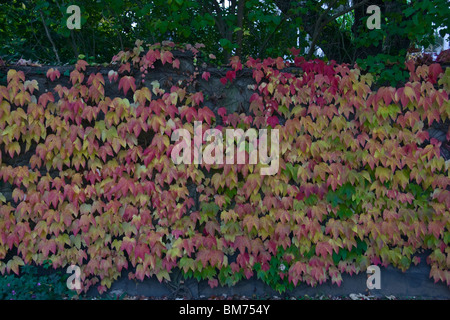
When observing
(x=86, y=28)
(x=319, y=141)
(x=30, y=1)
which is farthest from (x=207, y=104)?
(x=30, y=1)

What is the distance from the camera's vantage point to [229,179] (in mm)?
3441

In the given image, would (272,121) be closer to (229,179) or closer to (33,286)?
(229,179)

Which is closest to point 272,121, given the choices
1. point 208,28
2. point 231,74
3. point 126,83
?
point 231,74

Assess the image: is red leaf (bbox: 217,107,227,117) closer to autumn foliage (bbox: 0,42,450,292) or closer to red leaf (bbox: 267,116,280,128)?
autumn foliage (bbox: 0,42,450,292)

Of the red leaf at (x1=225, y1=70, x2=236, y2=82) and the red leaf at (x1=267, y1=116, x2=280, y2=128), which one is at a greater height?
the red leaf at (x1=225, y1=70, x2=236, y2=82)

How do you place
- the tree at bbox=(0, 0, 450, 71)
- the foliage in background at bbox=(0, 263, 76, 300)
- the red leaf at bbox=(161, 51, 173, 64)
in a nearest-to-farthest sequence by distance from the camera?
the foliage in background at bbox=(0, 263, 76, 300)
the red leaf at bbox=(161, 51, 173, 64)
the tree at bbox=(0, 0, 450, 71)

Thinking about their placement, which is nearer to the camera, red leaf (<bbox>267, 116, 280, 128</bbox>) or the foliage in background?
the foliage in background

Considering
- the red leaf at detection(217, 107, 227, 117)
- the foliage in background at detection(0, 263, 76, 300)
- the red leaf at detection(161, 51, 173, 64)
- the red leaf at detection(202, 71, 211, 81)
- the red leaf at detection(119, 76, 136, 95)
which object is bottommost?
the foliage in background at detection(0, 263, 76, 300)

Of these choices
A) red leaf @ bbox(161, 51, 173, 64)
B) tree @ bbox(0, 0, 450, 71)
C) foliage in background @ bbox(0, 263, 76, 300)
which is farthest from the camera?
tree @ bbox(0, 0, 450, 71)

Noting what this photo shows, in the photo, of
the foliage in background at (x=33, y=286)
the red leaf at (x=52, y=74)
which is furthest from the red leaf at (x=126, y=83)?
the foliage in background at (x=33, y=286)

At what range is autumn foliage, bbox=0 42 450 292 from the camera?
3396 millimetres

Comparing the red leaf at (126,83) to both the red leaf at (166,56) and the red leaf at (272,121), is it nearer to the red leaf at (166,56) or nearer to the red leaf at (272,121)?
the red leaf at (166,56)

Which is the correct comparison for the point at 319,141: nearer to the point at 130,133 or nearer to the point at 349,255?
the point at 349,255

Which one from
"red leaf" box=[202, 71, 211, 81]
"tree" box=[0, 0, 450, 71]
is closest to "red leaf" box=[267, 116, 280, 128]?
"red leaf" box=[202, 71, 211, 81]
